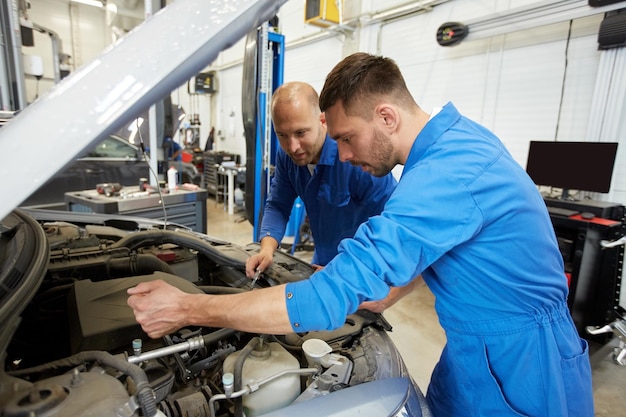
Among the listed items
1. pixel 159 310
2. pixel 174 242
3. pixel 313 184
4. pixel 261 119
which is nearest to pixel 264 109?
pixel 261 119

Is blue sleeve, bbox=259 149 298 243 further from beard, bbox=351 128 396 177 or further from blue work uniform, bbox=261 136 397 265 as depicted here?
beard, bbox=351 128 396 177

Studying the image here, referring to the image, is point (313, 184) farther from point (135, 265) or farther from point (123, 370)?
point (123, 370)

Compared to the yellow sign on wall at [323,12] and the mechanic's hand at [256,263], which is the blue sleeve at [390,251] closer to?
the mechanic's hand at [256,263]

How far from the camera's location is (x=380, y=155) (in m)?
1.06

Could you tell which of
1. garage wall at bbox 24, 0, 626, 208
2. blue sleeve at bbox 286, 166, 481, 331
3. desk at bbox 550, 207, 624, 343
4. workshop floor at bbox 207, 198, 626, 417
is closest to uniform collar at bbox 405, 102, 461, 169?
blue sleeve at bbox 286, 166, 481, 331

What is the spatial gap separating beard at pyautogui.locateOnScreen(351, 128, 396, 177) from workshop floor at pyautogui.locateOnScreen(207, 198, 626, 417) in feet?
5.83

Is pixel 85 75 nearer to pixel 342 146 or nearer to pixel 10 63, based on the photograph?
pixel 342 146

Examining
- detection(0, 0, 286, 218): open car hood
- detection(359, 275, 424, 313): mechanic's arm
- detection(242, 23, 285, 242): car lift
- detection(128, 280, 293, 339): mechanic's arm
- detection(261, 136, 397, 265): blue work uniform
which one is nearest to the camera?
detection(0, 0, 286, 218): open car hood

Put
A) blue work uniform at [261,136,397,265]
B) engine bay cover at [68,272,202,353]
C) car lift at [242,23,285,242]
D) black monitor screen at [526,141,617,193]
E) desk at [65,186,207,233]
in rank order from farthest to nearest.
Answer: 1. car lift at [242,23,285,242]
2. desk at [65,186,207,233]
3. black monitor screen at [526,141,617,193]
4. blue work uniform at [261,136,397,265]
5. engine bay cover at [68,272,202,353]

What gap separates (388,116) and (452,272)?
0.45 metres

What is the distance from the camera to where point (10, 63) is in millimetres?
Answer: 3039

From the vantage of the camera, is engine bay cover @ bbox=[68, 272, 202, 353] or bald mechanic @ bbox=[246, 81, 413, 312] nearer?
engine bay cover @ bbox=[68, 272, 202, 353]

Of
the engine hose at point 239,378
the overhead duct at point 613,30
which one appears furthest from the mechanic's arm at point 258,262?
the overhead duct at point 613,30

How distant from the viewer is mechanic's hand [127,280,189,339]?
885 millimetres
